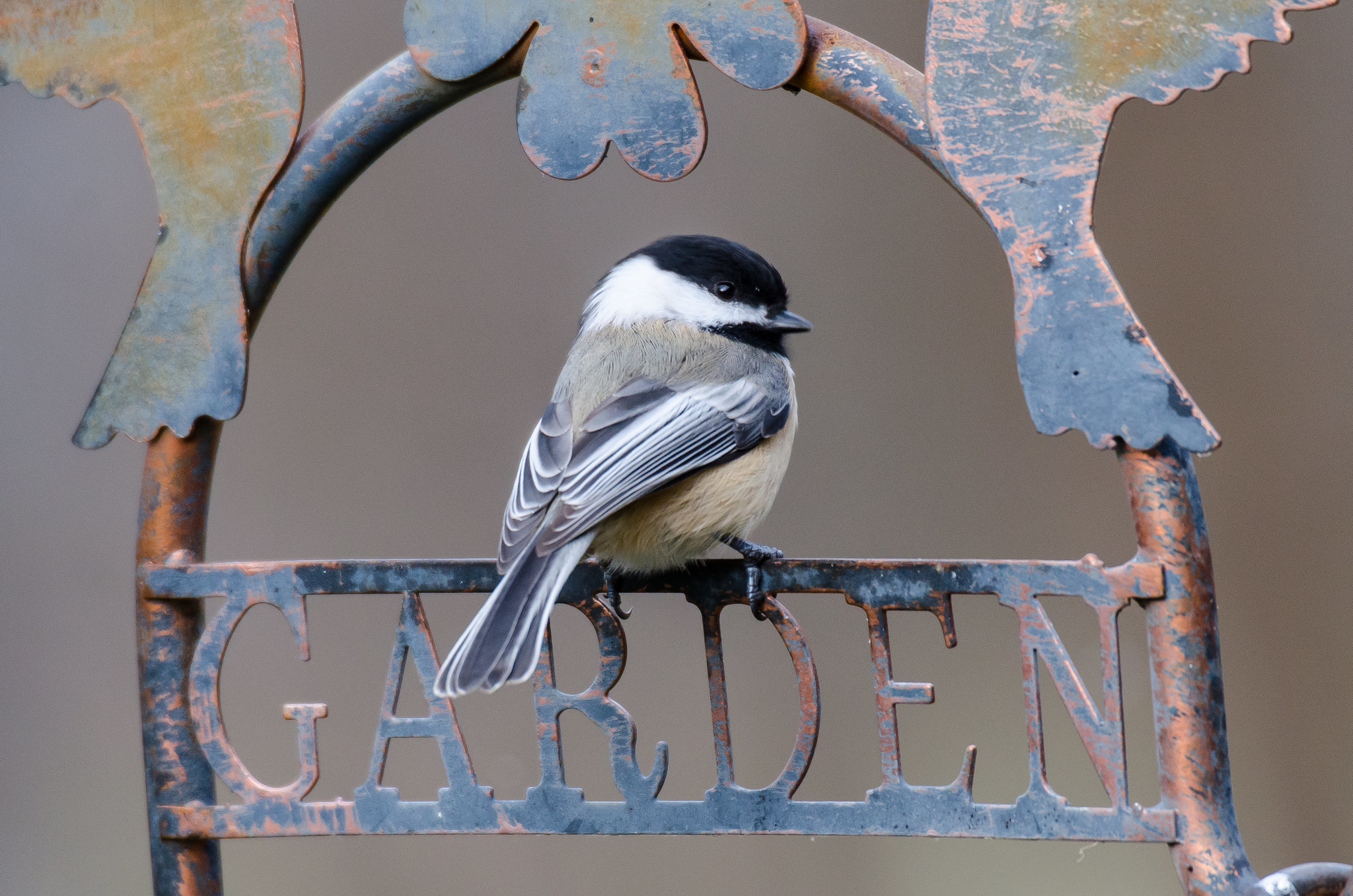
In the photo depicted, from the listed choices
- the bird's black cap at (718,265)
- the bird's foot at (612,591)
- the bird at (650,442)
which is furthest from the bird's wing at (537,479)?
the bird's black cap at (718,265)

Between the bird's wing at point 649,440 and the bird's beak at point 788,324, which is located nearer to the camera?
the bird's wing at point 649,440

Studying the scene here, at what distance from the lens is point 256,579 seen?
120 centimetres

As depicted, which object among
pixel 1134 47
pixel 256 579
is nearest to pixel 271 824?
pixel 256 579

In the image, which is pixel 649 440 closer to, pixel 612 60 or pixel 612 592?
pixel 612 592

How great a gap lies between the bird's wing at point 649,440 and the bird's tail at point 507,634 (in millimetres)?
39

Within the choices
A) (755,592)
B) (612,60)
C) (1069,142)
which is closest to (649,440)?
(755,592)

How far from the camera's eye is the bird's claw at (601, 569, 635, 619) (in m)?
1.36

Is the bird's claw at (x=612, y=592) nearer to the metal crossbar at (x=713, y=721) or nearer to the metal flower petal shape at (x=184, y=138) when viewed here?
the metal crossbar at (x=713, y=721)

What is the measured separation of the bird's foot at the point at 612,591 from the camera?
4.47 ft

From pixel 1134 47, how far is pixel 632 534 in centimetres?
68

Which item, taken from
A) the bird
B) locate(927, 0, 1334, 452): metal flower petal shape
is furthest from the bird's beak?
locate(927, 0, 1334, 452): metal flower petal shape

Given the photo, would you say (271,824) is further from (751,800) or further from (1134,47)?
(1134,47)

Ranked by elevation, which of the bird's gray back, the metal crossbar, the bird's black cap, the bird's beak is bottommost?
the metal crossbar

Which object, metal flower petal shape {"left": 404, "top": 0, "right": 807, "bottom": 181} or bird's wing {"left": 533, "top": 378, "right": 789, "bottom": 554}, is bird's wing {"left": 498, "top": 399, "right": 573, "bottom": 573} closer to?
bird's wing {"left": 533, "top": 378, "right": 789, "bottom": 554}
